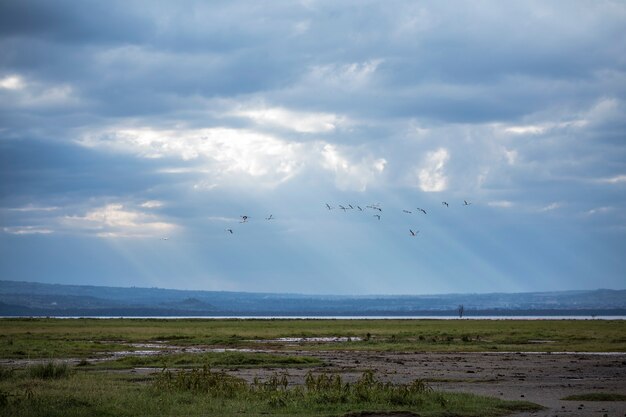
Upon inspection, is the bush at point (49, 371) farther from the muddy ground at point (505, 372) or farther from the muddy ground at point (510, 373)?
the muddy ground at point (510, 373)

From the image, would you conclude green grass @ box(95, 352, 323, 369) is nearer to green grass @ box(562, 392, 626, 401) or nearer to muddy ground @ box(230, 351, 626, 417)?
muddy ground @ box(230, 351, 626, 417)

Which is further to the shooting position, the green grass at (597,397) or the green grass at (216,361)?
the green grass at (216,361)

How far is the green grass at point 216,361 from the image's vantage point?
153ft

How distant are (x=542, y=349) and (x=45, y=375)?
1605 inches

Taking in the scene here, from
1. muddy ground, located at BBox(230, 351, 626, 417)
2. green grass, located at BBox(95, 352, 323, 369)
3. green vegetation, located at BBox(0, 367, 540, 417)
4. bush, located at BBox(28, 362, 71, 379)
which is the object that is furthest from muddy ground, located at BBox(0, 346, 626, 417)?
bush, located at BBox(28, 362, 71, 379)

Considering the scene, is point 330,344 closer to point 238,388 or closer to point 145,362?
point 145,362

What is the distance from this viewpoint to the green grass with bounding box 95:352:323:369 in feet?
153

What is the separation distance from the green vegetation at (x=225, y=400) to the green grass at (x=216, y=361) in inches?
592

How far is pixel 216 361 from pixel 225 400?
2073 cm

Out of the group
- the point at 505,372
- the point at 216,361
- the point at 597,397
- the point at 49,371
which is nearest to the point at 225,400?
the point at 49,371

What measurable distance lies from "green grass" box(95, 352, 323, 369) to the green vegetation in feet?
49.4

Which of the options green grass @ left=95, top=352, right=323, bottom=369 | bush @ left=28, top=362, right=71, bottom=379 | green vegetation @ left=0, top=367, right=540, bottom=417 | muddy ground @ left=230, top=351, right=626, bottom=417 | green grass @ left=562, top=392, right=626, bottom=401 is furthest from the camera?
green grass @ left=95, top=352, right=323, bottom=369

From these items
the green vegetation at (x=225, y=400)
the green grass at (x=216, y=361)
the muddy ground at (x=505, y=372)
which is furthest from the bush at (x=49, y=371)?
the green grass at (x=216, y=361)

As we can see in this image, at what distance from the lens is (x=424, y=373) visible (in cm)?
4194
